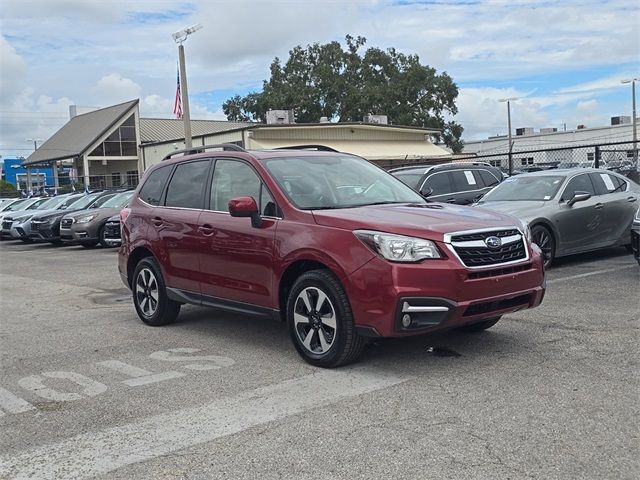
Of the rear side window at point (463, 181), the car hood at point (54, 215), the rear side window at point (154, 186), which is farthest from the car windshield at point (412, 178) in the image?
the car hood at point (54, 215)

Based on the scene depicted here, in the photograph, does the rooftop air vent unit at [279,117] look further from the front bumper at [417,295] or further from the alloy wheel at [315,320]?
the front bumper at [417,295]

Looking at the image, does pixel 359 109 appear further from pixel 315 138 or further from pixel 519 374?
pixel 519 374

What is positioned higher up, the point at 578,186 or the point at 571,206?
the point at 578,186

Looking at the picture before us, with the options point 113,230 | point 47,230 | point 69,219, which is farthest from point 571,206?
point 47,230

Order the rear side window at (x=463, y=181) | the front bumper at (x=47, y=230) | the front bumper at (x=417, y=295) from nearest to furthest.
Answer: the front bumper at (x=417, y=295)
the rear side window at (x=463, y=181)
the front bumper at (x=47, y=230)

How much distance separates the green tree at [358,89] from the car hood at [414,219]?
5216 cm

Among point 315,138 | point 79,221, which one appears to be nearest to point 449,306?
point 79,221

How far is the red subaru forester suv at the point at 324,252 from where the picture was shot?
4.97 m

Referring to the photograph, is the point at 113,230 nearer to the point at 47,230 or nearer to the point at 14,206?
the point at 47,230

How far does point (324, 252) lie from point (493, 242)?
1308 mm

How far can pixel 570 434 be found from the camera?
3.92 meters

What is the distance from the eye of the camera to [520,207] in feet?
33.4

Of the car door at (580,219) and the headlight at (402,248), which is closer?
the headlight at (402,248)

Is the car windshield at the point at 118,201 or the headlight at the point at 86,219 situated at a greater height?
the car windshield at the point at 118,201
